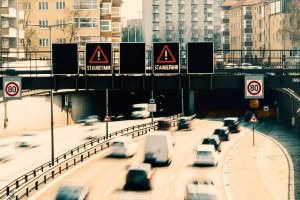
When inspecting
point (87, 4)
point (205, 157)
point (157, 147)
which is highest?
point (87, 4)

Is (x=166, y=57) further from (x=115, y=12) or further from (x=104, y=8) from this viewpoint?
(x=115, y=12)

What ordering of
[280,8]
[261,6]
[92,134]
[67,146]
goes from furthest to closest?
[261,6] < [280,8] < [92,134] < [67,146]

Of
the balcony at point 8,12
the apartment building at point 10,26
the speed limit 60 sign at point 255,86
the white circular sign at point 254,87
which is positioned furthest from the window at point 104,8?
the white circular sign at point 254,87

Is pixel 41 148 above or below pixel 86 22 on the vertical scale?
below

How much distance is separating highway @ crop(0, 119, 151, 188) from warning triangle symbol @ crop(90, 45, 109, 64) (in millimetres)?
13161

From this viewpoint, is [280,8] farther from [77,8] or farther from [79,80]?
[79,80]

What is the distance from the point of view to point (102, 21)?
11725cm

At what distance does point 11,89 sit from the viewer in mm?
30484

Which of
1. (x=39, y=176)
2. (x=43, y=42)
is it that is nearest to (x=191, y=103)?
(x=43, y=42)

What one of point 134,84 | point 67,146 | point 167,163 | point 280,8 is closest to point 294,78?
point 134,84

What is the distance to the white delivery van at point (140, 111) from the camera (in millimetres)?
97469

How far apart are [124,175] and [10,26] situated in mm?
71603

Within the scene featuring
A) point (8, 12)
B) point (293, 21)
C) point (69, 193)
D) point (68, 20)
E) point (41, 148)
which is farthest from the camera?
point (68, 20)

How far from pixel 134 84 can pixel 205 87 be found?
12.5ft
